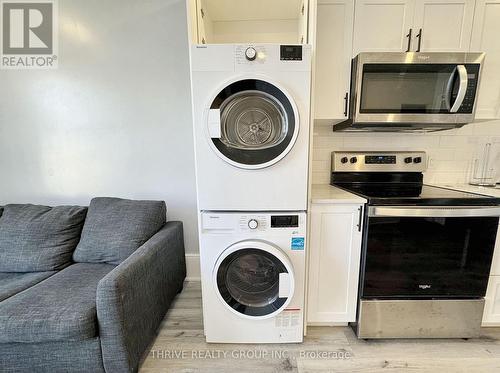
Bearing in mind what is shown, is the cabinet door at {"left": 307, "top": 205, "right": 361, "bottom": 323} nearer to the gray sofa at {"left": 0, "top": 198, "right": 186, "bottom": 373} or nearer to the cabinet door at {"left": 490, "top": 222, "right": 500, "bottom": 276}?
the cabinet door at {"left": 490, "top": 222, "right": 500, "bottom": 276}

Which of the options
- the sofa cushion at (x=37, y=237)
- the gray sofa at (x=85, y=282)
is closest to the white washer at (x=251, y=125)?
the gray sofa at (x=85, y=282)

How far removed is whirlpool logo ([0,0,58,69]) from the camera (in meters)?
1.88

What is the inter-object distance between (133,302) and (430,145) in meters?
2.53

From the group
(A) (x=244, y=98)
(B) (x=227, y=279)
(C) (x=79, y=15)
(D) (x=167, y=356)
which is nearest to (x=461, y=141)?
(A) (x=244, y=98)

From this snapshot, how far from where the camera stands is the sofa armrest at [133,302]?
3.84 feet

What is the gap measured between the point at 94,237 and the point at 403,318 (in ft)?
7.25

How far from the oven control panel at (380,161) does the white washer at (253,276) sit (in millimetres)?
884

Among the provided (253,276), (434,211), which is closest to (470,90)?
(434,211)

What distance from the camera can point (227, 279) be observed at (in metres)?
1.48

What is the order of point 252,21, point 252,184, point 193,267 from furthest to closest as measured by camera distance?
point 193,267 → point 252,21 → point 252,184

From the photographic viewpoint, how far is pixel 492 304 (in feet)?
5.21

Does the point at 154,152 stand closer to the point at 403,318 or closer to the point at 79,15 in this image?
the point at 79,15

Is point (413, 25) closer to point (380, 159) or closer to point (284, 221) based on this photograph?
point (380, 159)

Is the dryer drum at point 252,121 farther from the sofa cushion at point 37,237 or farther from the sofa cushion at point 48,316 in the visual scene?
the sofa cushion at point 37,237
